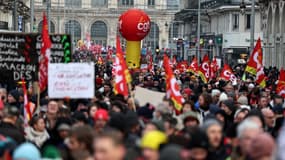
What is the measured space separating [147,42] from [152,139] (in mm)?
113064

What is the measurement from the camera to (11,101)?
655 inches

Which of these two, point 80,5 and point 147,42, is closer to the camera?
point 147,42

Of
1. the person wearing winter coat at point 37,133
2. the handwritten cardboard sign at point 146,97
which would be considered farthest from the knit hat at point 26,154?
the handwritten cardboard sign at point 146,97

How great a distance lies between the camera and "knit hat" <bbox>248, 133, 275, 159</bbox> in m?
8.22

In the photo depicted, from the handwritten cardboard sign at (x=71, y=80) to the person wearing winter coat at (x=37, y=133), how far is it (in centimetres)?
186

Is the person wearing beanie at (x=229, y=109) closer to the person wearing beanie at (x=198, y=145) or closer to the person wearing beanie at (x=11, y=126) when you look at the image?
the person wearing beanie at (x=11, y=126)

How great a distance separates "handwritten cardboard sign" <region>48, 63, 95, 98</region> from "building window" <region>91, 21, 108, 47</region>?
11261 cm

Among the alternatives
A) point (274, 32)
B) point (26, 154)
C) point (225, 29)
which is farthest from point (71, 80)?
point (225, 29)

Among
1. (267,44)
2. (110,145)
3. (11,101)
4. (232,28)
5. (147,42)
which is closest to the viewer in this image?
(110,145)

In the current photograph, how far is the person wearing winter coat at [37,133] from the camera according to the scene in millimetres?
12367

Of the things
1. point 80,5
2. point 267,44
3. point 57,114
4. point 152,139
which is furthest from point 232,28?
point 152,139

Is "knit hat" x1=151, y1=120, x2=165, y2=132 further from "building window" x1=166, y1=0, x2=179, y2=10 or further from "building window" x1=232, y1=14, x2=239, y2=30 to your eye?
"building window" x1=166, y1=0, x2=179, y2=10

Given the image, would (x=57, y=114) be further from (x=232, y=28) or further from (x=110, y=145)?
(x=232, y=28)

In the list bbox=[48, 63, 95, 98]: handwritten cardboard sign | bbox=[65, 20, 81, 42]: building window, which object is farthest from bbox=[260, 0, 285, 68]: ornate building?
bbox=[65, 20, 81, 42]: building window
